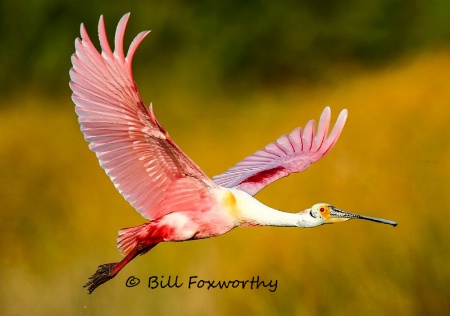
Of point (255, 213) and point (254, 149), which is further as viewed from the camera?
point (254, 149)

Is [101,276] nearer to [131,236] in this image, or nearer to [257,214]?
[131,236]

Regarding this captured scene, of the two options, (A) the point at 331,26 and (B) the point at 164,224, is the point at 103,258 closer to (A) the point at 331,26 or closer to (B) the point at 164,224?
(B) the point at 164,224

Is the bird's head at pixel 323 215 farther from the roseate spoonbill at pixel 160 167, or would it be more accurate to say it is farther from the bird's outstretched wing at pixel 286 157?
the bird's outstretched wing at pixel 286 157

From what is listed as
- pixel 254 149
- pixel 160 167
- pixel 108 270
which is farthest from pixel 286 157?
pixel 108 270

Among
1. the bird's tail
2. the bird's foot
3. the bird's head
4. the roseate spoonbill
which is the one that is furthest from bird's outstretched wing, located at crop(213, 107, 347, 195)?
the bird's foot

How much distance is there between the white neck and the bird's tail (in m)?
0.28

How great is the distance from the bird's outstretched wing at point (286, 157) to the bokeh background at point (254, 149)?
0.27ft

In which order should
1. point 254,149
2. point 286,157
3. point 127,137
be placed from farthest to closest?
point 254,149 < point 286,157 < point 127,137

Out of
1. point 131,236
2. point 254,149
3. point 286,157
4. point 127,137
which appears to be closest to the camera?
point 127,137

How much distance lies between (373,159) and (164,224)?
705mm

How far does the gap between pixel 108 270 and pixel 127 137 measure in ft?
1.68

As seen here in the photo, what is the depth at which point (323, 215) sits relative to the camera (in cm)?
298

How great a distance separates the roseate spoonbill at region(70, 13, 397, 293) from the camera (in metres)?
2.71

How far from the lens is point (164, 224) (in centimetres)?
295
